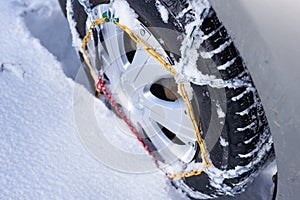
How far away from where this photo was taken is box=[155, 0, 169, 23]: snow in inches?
34.2

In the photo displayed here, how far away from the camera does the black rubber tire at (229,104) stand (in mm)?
798

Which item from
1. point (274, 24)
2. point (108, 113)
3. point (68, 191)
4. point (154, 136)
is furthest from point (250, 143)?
point (108, 113)

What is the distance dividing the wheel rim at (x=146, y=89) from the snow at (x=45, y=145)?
120 millimetres

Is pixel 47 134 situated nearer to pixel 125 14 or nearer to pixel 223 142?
pixel 125 14

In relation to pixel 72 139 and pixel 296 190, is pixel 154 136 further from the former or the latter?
pixel 296 190

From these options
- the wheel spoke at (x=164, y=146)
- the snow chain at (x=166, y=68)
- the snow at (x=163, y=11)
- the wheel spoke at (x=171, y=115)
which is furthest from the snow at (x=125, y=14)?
the wheel spoke at (x=164, y=146)

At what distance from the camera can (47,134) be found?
1282mm

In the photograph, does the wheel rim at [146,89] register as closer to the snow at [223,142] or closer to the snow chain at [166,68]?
the snow chain at [166,68]

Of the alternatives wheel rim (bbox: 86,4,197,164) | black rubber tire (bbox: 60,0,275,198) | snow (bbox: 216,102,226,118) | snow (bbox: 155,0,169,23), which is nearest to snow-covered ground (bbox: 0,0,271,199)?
wheel rim (bbox: 86,4,197,164)

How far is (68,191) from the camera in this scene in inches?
45.3

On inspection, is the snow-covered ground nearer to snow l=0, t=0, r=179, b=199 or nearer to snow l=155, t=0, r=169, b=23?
snow l=0, t=0, r=179, b=199

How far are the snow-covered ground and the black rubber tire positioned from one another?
0.27 m

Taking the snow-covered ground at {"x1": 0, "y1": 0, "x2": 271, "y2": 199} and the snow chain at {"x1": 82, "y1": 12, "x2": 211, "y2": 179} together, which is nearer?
the snow chain at {"x1": 82, "y1": 12, "x2": 211, "y2": 179}

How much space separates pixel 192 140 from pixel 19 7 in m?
1.12
